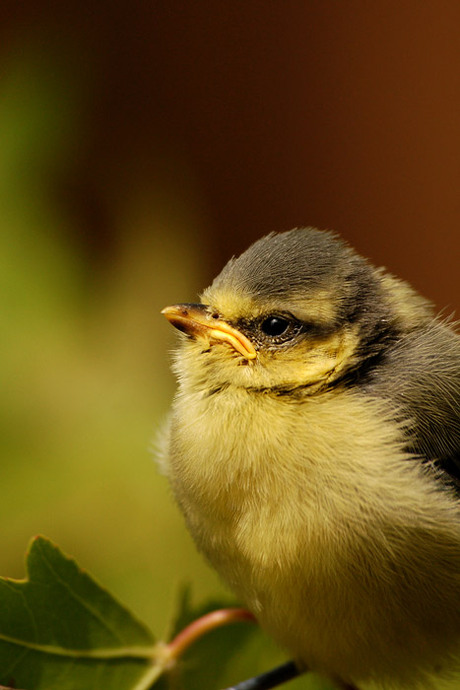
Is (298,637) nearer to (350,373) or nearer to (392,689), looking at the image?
(392,689)

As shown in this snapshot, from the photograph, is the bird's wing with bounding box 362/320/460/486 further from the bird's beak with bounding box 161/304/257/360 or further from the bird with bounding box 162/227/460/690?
the bird's beak with bounding box 161/304/257/360

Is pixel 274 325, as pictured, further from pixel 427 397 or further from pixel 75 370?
pixel 75 370

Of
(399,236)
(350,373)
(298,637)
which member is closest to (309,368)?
(350,373)

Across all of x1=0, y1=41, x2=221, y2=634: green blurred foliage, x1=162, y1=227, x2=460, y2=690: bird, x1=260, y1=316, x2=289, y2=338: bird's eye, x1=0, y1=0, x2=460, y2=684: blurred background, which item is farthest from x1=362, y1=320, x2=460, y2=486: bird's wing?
x1=0, y1=41, x2=221, y2=634: green blurred foliage

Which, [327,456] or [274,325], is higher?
[274,325]

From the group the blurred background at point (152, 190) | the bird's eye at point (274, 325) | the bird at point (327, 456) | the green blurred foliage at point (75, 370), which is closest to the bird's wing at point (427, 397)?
the bird at point (327, 456)

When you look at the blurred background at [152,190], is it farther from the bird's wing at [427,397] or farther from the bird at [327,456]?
the bird's wing at [427,397]

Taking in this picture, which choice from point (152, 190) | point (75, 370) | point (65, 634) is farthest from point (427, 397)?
point (152, 190)
